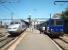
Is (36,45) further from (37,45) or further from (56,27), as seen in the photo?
(56,27)

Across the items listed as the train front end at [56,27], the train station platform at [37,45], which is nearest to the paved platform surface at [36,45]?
the train station platform at [37,45]

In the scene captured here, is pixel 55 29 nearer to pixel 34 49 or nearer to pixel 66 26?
pixel 34 49

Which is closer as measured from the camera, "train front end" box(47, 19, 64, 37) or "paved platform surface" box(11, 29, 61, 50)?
"paved platform surface" box(11, 29, 61, 50)

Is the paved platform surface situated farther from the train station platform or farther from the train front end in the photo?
the train front end

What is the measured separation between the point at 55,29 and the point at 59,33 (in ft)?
3.06

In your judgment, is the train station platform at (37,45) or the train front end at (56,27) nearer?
the train station platform at (37,45)

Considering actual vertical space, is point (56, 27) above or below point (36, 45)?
above

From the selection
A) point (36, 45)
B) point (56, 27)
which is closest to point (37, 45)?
point (36, 45)

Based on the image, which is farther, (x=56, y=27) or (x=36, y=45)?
(x=56, y=27)

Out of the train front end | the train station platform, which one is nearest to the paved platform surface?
the train station platform

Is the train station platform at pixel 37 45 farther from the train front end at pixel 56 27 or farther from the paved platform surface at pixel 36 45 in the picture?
the train front end at pixel 56 27

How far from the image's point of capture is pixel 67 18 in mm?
56094

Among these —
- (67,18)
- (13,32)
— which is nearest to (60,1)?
(13,32)

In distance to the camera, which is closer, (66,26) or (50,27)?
(50,27)
